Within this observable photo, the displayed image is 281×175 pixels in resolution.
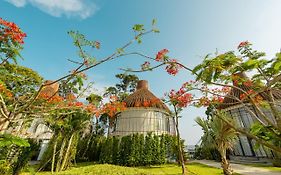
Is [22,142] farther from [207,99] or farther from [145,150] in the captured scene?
[145,150]

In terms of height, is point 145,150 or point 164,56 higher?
point 164,56

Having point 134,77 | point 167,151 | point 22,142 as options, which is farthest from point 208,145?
point 134,77

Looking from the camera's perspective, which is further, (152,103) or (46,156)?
(152,103)

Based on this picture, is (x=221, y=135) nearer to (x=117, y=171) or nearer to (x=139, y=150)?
(x=117, y=171)

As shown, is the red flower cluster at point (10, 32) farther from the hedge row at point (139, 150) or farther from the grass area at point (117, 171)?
the hedge row at point (139, 150)

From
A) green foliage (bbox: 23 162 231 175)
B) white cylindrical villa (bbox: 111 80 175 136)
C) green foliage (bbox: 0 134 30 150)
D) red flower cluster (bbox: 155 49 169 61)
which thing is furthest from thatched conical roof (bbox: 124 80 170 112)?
green foliage (bbox: 0 134 30 150)

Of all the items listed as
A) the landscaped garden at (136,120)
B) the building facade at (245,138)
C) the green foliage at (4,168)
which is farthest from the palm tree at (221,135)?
the green foliage at (4,168)

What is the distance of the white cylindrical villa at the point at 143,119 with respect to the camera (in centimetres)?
2056

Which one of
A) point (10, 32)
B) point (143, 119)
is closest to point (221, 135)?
point (143, 119)

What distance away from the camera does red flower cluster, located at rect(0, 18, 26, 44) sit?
6.09 m

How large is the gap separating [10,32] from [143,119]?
16.6 m

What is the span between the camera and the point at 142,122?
20.7m

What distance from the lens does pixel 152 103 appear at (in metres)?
21.2

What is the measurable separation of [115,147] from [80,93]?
10344mm
